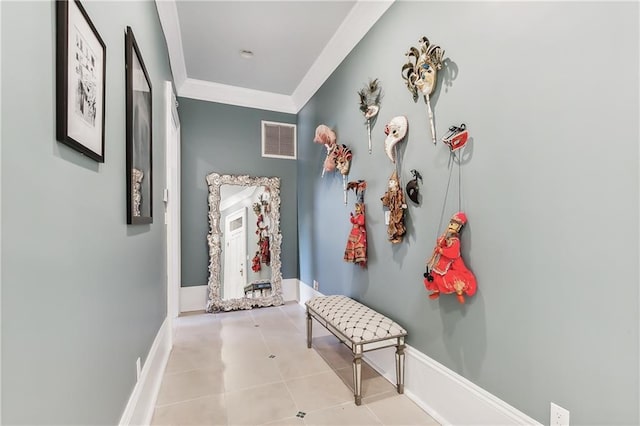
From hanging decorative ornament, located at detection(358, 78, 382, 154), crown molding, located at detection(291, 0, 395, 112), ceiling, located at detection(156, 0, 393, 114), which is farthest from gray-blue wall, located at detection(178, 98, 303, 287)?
hanging decorative ornament, located at detection(358, 78, 382, 154)

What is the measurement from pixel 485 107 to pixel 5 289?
1883 millimetres

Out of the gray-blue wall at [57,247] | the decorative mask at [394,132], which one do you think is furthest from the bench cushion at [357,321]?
the gray-blue wall at [57,247]

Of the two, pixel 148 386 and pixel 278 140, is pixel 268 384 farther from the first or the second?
pixel 278 140

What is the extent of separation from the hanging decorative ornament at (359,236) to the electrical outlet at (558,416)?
145 cm

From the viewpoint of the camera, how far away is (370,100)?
2.46 m

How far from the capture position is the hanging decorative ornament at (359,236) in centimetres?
251

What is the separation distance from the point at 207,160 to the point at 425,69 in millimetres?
2946

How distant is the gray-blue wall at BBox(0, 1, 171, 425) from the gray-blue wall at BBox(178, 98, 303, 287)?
7.87ft

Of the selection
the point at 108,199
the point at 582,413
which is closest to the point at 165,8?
the point at 108,199

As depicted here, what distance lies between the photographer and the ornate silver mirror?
152 inches

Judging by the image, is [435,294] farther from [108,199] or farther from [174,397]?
[174,397]

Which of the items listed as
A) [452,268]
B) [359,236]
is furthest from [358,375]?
Result: [359,236]

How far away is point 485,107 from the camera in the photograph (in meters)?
1.54

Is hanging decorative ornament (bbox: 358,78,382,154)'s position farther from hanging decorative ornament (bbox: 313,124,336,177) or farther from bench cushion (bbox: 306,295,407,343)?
bench cushion (bbox: 306,295,407,343)
